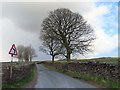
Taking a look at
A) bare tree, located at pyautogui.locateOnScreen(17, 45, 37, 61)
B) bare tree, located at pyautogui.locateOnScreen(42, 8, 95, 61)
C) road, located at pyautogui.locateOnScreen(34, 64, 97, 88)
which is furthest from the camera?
bare tree, located at pyautogui.locateOnScreen(17, 45, 37, 61)

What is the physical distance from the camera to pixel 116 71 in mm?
18875

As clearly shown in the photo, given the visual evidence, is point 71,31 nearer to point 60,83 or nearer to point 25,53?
point 60,83

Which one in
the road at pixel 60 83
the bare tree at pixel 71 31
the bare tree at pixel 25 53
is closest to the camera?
the road at pixel 60 83

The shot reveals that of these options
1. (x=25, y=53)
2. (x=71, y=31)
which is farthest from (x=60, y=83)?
(x=25, y=53)

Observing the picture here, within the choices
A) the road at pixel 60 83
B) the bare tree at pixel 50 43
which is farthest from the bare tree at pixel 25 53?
the road at pixel 60 83

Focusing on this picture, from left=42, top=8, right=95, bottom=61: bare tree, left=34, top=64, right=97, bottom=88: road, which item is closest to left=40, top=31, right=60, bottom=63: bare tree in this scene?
left=42, top=8, right=95, bottom=61: bare tree

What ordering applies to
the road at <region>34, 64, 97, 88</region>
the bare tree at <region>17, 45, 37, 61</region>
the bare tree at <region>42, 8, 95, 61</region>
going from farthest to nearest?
the bare tree at <region>17, 45, 37, 61</region>
the bare tree at <region>42, 8, 95, 61</region>
the road at <region>34, 64, 97, 88</region>

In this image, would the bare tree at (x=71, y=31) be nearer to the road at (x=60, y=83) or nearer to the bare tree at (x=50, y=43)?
the bare tree at (x=50, y=43)

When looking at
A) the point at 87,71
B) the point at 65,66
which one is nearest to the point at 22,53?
the point at 65,66

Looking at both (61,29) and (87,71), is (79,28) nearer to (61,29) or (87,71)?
(61,29)

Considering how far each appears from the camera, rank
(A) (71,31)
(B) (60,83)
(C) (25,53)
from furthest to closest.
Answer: (C) (25,53)
(A) (71,31)
(B) (60,83)

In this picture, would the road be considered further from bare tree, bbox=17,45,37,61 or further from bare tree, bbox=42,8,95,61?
bare tree, bbox=17,45,37,61

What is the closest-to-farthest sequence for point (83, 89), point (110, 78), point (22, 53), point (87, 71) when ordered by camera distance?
point (83, 89) → point (110, 78) → point (87, 71) → point (22, 53)

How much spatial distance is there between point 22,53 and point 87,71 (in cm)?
7919
